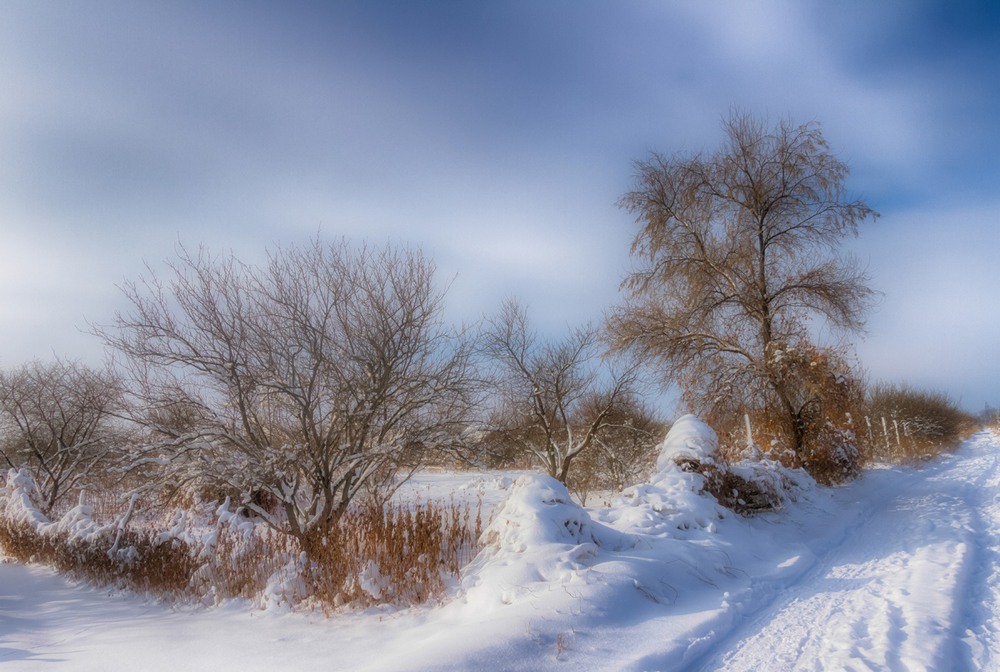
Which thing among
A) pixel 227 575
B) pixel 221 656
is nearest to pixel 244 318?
pixel 227 575

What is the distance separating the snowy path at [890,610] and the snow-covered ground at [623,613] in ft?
0.06

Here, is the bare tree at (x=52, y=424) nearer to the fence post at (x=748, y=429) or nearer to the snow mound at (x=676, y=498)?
the snow mound at (x=676, y=498)

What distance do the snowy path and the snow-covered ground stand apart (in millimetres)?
18

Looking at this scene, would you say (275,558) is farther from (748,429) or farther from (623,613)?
(748,429)

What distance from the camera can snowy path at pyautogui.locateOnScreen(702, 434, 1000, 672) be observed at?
3.75 meters

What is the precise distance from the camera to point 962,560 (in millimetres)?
6207

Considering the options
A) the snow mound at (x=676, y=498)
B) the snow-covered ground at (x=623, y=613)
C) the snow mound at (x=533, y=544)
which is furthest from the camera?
the snow mound at (x=676, y=498)

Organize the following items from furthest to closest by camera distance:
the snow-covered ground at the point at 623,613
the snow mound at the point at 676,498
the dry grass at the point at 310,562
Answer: the snow mound at the point at 676,498
the dry grass at the point at 310,562
the snow-covered ground at the point at 623,613

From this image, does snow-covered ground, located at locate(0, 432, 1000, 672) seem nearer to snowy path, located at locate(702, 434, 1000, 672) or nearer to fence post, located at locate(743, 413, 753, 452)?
snowy path, located at locate(702, 434, 1000, 672)

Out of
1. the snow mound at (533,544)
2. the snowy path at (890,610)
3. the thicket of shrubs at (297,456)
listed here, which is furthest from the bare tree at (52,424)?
the snowy path at (890,610)

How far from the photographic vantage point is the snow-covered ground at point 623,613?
3.90 metres

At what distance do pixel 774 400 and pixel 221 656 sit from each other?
13.8m

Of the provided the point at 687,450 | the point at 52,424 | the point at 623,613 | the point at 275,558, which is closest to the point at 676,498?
the point at 687,450

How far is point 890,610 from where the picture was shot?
4.64 metres
